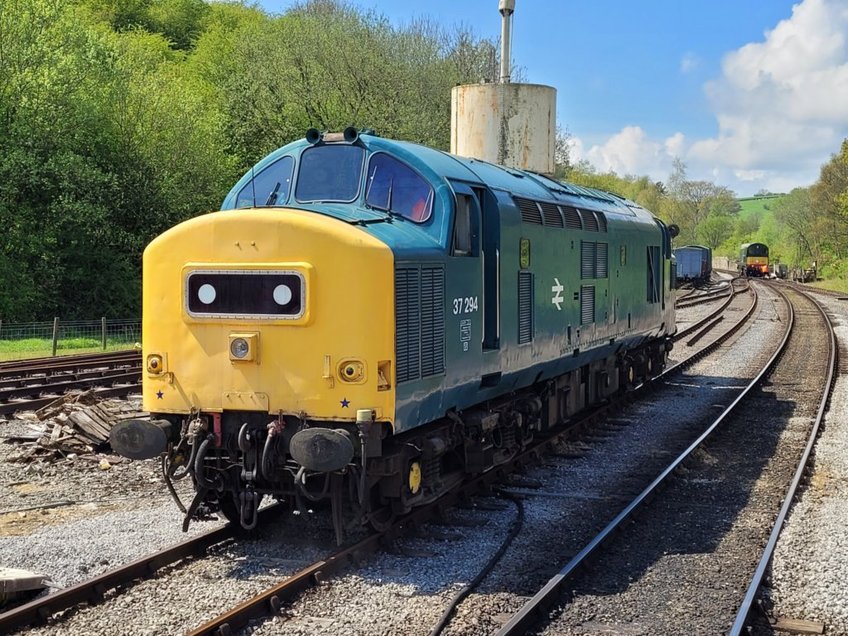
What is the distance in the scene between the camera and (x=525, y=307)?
10227 millimetres

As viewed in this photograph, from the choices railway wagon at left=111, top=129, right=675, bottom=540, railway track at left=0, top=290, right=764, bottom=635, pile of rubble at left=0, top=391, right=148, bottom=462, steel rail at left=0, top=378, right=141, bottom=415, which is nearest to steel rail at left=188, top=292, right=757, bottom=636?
railway track at left=0, top=290, right=764, bottom=635

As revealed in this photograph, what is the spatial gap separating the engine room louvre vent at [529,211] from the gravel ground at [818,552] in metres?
4.08

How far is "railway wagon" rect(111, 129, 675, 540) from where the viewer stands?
7.30 m

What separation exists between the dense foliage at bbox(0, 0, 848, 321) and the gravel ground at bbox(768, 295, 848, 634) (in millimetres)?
24586

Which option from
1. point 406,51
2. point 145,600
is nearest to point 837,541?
point 145,600

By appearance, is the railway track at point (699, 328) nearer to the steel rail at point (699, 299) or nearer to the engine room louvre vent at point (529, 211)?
the steel rail at point (699, 299)

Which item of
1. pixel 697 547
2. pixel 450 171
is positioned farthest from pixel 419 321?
pixel 697 547

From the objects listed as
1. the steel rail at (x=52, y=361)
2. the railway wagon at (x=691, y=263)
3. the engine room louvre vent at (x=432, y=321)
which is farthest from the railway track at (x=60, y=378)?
the railway wagon at (x=691, y=263)

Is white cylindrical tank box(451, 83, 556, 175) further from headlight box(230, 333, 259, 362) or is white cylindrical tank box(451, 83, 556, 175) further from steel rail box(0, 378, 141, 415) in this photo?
headlight box(230, 333, 259, 362)

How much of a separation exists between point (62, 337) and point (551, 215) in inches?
830

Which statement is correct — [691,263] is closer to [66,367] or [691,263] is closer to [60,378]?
[66,367]

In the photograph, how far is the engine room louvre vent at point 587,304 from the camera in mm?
12492

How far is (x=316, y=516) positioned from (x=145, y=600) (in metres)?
2.36

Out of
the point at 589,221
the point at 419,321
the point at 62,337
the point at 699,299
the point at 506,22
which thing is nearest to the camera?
the point at 419,321
